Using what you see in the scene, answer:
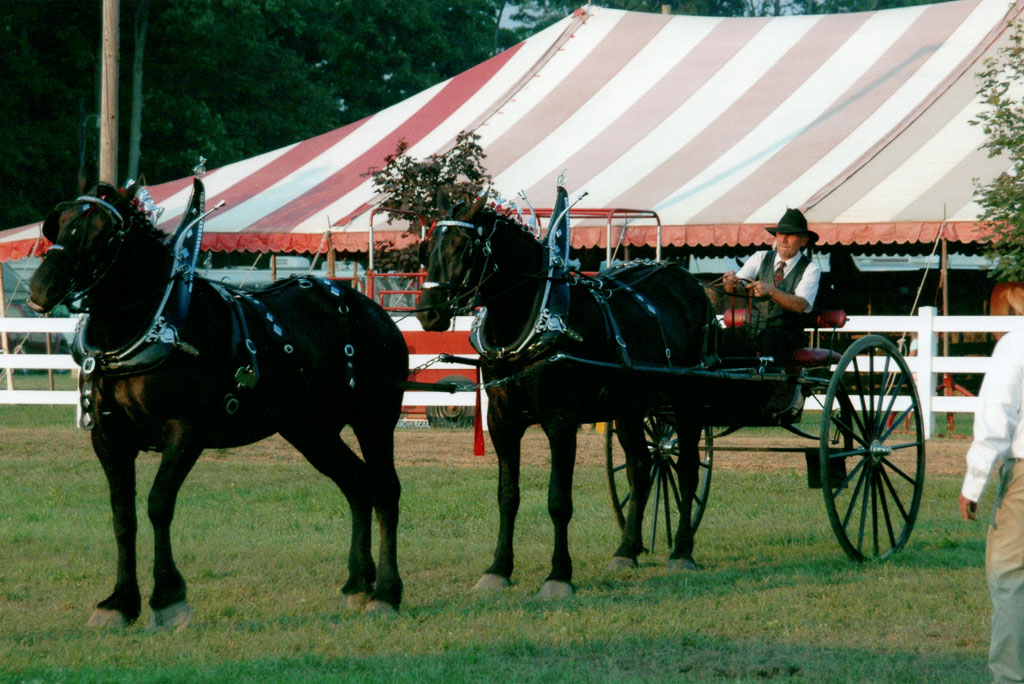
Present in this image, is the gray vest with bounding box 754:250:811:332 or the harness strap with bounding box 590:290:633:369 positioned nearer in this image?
the harness strap with bounding box 590:290:633:369

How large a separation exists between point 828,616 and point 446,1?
41901mm

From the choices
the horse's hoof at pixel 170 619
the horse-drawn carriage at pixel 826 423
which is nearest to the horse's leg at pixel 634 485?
the horse-drawn carriage at pixel 826 423

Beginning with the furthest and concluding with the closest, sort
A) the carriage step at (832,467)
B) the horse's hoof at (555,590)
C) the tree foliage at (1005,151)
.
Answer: the tree foliage at (1005,151)
the carriage step at (832,467)
the horse's hoof at (555,590)

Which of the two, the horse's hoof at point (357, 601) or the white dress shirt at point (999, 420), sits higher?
the white dress shirt at point (999, 420)

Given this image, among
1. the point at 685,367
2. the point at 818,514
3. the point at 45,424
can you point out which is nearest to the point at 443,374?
the point at 45,424

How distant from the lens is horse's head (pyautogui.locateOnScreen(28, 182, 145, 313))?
19.5 ft

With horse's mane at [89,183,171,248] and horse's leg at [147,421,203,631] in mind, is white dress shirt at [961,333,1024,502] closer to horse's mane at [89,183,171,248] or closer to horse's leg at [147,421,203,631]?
horse's leg at [147,421,203,631]

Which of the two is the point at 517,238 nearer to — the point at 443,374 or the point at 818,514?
the point at 818,514

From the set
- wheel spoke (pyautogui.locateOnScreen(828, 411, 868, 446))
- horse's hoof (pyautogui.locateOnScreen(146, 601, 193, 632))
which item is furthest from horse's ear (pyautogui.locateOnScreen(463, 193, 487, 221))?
wheel spoke (pyautogui.locateOnScreen(828, 411, 868, 446))

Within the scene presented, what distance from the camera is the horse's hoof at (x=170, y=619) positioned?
6.37 meters

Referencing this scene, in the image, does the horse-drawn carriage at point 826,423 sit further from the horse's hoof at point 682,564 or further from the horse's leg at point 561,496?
the horse's leg at point 561,496

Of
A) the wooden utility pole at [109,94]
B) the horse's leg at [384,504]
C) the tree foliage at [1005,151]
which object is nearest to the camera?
the horse's leg at [384,504]

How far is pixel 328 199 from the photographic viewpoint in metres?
20.8

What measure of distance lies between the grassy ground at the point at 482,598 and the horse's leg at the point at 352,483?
213 mm
